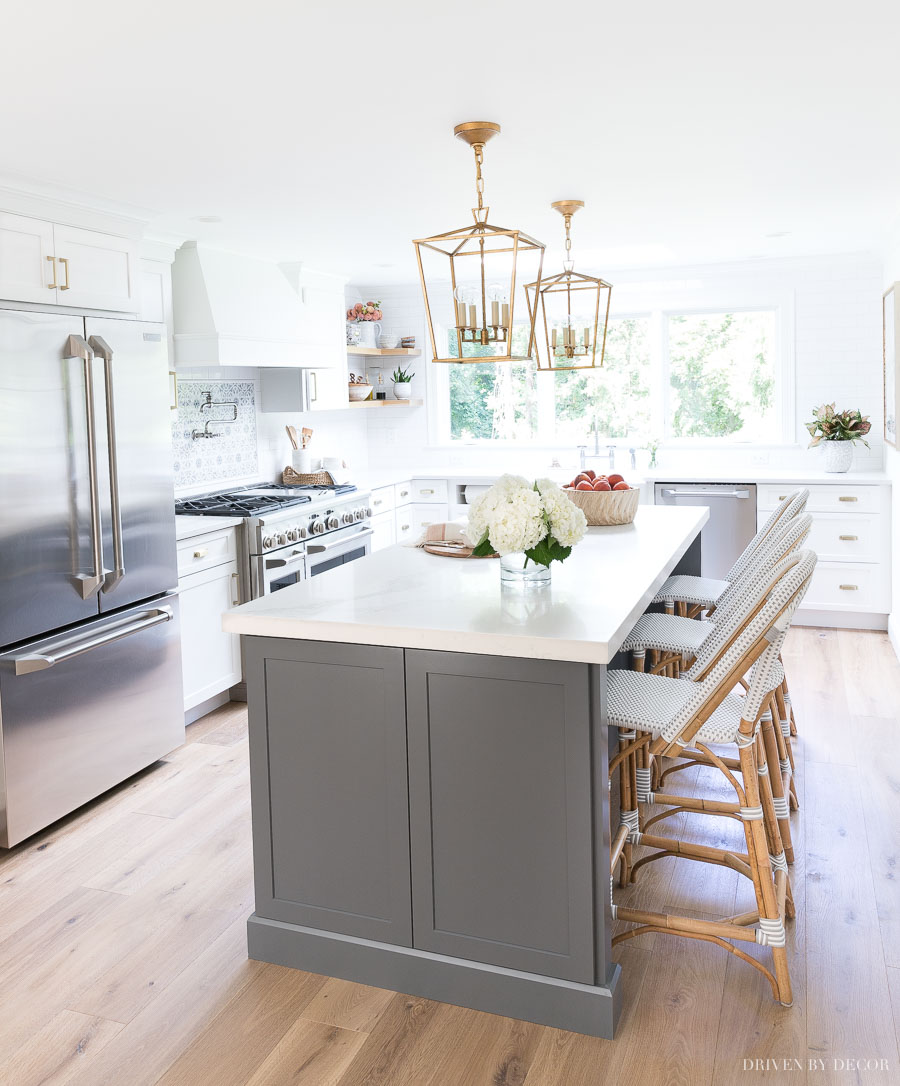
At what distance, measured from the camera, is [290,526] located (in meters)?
4.95

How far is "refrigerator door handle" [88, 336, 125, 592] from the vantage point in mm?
3578

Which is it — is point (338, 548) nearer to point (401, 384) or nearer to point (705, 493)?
point (401, 384)

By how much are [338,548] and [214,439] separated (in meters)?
1.00

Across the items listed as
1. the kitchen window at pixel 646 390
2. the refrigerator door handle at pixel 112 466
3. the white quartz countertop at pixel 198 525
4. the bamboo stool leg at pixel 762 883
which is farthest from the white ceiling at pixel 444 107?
the kitchen window at pixel 646 390

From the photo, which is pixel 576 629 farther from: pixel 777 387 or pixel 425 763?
pixel 777 387

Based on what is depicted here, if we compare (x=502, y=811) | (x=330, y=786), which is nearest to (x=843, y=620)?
(x=502, y=811)

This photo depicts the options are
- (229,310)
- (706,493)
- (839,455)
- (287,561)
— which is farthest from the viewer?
(706,493)

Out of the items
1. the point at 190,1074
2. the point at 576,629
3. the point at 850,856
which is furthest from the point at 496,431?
the point at 190,1074

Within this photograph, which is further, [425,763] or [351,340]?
[351,340]

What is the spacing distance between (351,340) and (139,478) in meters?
3.17

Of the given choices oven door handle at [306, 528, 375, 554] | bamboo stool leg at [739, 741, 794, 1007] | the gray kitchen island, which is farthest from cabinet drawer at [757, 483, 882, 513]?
bamboo stool leg at [739, 741, 794, 1007]

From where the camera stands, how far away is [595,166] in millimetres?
3617

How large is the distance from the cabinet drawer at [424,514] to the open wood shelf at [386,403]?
2.54 ft

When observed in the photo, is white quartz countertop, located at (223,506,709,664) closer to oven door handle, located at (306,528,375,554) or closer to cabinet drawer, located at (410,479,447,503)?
oven door handle, located at (306,528,375,554)
